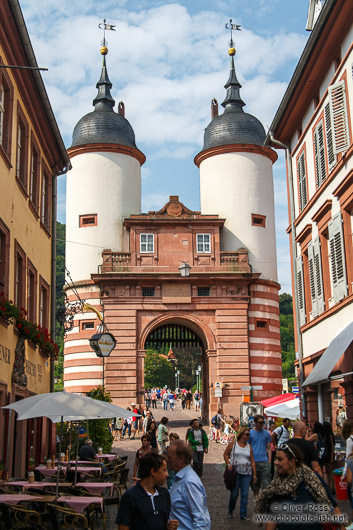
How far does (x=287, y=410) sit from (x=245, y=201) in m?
24.1

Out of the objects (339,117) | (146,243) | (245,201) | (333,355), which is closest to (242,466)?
(333,355)

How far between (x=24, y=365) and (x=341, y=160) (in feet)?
31.1

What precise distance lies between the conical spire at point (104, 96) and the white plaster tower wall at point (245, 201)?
767 centimetres

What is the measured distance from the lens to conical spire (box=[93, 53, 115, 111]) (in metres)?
49.4

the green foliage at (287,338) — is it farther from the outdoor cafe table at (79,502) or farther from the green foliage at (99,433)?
the outdoor cafe table at (79,502)

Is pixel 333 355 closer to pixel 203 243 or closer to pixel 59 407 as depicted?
pixel 59 407

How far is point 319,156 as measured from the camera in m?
20.7

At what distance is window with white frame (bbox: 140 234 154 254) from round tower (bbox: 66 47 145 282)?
186cm

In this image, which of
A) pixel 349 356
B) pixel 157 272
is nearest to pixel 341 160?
pixel 349 356

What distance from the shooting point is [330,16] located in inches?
693

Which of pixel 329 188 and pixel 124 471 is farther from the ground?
pixel 329 188

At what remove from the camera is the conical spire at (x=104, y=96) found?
162 ft

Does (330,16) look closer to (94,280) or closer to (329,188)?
(329,188)

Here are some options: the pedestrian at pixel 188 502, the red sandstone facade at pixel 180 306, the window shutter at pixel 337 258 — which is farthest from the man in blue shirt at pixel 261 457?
the red sandstone facade at pixel 180 306
